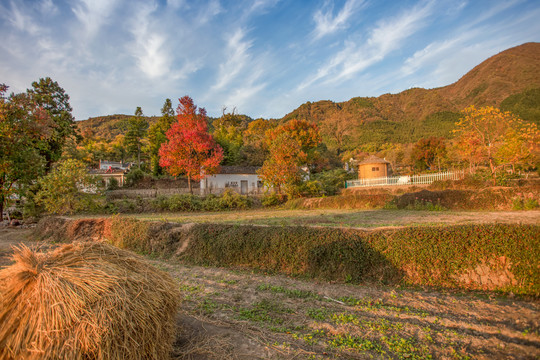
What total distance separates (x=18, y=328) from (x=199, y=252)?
225 inches

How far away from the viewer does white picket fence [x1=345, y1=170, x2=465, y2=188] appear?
748 inches

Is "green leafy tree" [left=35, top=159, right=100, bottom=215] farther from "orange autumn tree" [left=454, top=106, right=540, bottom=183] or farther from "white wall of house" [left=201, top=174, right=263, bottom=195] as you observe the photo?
"orange autumn tree" [left=454, top=106, right=540, bottom=183]

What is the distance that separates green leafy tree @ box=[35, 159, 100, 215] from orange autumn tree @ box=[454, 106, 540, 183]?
24811 mm

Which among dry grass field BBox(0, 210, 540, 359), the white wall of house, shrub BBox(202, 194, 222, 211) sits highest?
the white wall of house

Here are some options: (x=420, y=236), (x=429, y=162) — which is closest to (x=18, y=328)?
(x=420, y=236)

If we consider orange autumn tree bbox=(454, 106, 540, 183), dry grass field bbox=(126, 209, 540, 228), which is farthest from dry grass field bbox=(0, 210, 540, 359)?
orange autumn tree bbox=(454, 106, 540, 183)

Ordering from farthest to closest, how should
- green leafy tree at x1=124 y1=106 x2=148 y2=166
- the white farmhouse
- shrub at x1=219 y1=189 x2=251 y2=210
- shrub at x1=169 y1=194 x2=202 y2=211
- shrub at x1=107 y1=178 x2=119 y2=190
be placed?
1. green leafy tree at x1=124 y1=106 x2=148 y2=166
2. the white farmhouse
3. shrub at x1=107 y1=178 x2=119 y2=190
4. shrub at x1=219 y1=189 x2=251 y2=210
5. shrub at x1=169 y1=194 x2=202 y2=211

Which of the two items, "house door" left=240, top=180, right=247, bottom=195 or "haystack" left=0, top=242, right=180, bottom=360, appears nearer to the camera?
"haystack" left=0, top=242, right=180, bottom=360

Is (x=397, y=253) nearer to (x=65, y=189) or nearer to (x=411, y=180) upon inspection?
(x=65, y=189)

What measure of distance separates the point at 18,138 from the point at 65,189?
3.41m

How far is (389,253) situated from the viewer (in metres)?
5.46

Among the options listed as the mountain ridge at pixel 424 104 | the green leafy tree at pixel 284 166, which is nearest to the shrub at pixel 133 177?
the green leafy tree at pixel 284 166

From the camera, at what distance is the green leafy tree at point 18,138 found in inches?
511

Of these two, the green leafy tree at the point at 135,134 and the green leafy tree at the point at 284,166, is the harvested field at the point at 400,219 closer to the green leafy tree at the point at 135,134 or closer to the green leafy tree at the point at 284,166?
the green leafy tree at the point at 284,166
